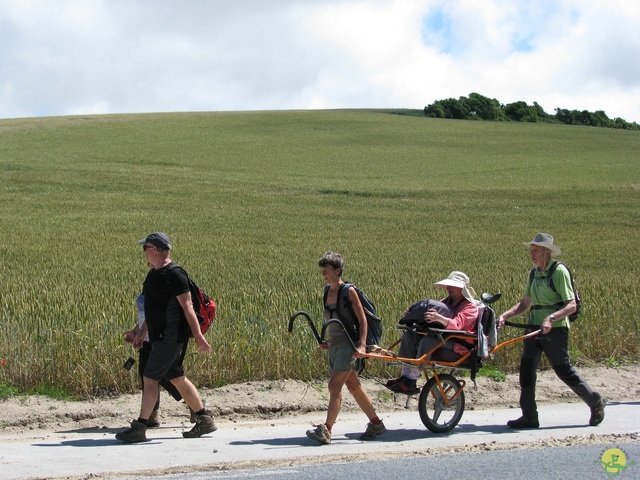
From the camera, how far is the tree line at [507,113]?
101 metres

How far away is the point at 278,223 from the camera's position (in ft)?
102

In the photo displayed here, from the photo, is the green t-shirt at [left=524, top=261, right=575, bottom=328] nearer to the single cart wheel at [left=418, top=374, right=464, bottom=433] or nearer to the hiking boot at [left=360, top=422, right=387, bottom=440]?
the single cart wheel at [left=418, top=374, right=464, bottom=433]

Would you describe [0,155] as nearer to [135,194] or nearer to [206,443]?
[135,194]

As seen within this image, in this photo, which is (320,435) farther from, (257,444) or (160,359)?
(160,359)

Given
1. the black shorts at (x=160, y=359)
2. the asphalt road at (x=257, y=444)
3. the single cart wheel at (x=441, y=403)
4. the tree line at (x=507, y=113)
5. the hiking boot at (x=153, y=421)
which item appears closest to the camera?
the asphalt road at (x=257, y=444)

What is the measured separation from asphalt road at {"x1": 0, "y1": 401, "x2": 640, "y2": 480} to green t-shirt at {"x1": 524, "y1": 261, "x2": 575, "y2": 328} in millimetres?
941

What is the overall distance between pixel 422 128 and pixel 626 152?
1839cm

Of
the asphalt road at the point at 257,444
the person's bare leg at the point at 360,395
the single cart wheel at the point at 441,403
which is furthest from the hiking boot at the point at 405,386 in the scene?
the asphalt road at the point at 257,444

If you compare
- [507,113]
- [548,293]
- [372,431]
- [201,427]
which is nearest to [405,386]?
[372,431]

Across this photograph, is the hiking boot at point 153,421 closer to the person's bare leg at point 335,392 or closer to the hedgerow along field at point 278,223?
the hedgerow along field at point 278,223

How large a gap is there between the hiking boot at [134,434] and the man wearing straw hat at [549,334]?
3.03m

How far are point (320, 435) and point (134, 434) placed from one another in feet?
4.62

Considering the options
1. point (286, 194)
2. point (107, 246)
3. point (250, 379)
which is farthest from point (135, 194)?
point (250, 379)

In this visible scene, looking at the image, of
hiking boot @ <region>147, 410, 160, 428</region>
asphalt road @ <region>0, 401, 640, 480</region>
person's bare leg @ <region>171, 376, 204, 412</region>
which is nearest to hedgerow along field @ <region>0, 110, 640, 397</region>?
hiking boot @ <region>147, 410, 160, 428</region>
